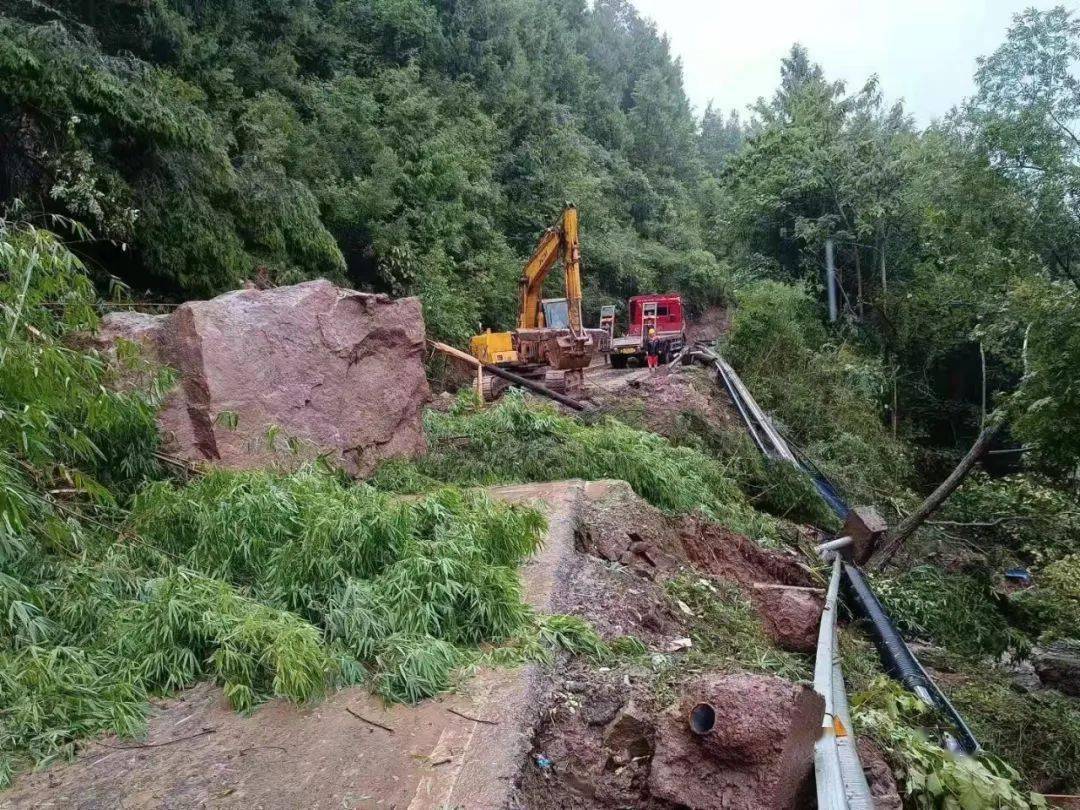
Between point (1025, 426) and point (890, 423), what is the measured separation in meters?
13.4

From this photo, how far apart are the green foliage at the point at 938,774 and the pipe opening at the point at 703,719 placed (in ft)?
2.55

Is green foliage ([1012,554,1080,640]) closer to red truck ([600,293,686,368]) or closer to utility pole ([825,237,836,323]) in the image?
red truck ([600,293,686,368])

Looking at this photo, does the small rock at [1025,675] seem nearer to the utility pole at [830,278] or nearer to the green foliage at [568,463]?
the green foliage at [568,463]

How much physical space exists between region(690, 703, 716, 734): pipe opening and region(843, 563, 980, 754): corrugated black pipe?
4.73ft

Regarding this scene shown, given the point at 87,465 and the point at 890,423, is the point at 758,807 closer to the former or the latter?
the point at 87,465

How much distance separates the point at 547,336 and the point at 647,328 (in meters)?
7.77

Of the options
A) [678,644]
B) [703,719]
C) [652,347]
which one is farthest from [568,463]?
[652,347]

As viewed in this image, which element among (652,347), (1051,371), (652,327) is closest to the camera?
(1051,371)

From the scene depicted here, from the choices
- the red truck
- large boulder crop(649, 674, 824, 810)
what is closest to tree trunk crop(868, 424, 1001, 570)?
large boulder crop(649, 674, 824, 810)

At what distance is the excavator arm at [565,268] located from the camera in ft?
55.3

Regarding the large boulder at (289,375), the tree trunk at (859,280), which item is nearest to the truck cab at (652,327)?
the tree trunk at (859,280)

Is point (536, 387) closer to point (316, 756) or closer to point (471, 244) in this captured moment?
point (471, 244)

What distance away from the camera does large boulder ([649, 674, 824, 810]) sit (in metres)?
3.26

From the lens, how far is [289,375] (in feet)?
25.5
